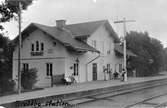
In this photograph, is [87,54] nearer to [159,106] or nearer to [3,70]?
[3,70]

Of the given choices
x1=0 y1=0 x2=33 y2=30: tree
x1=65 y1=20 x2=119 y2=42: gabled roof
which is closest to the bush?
x1=0 y1=0 x2=33 y2=30: tree

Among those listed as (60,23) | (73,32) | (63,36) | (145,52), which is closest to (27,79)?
(63,36)

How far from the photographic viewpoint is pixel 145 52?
133ft

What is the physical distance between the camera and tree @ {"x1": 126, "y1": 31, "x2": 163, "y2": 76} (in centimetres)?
4003

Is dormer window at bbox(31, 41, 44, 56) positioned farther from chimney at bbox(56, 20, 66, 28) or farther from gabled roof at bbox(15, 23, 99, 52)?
chimney at bbox(56, 20, 66, 28)

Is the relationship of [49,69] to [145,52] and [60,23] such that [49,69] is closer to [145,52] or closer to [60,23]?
[60,23]

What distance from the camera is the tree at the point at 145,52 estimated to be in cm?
4003

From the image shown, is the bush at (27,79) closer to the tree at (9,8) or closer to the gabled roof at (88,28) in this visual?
the tree at (9,8)

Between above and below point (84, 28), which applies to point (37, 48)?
below

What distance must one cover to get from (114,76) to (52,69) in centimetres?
904

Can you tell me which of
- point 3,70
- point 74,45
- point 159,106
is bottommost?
point 159,106

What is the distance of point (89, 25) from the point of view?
103ft

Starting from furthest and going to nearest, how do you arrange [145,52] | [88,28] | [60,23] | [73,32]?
[145,52] < [60,23] < [73,32] < [88,28]

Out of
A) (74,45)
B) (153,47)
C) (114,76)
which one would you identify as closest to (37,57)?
(74,45)
